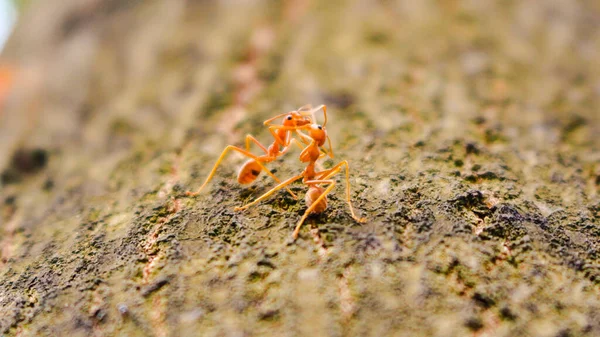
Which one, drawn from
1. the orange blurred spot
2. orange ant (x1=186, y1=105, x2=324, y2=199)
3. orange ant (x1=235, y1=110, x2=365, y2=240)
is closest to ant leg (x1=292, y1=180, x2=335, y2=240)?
orange ant (x1=235, y1=110, x2=365, y2=240)

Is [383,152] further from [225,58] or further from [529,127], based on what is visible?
[225,58]

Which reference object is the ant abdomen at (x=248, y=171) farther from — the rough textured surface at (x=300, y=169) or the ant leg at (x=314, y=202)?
the ant leg at (x=314, y=202)

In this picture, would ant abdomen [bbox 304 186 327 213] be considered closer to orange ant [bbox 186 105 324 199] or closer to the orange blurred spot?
orange ant [bbox 186 105 324 199]

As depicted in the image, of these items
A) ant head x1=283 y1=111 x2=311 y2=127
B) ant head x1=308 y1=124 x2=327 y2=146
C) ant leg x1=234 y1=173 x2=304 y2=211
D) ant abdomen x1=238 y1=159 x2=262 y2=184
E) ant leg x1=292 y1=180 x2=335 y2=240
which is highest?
ant head x1=283 y1=111 x2=311 y2=127

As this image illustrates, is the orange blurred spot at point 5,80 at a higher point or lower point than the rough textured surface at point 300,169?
higher

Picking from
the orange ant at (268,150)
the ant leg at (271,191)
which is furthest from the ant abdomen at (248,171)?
the ant leg at (271,191)

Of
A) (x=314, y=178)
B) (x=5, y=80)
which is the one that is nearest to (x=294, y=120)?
(x=314, y=178)
